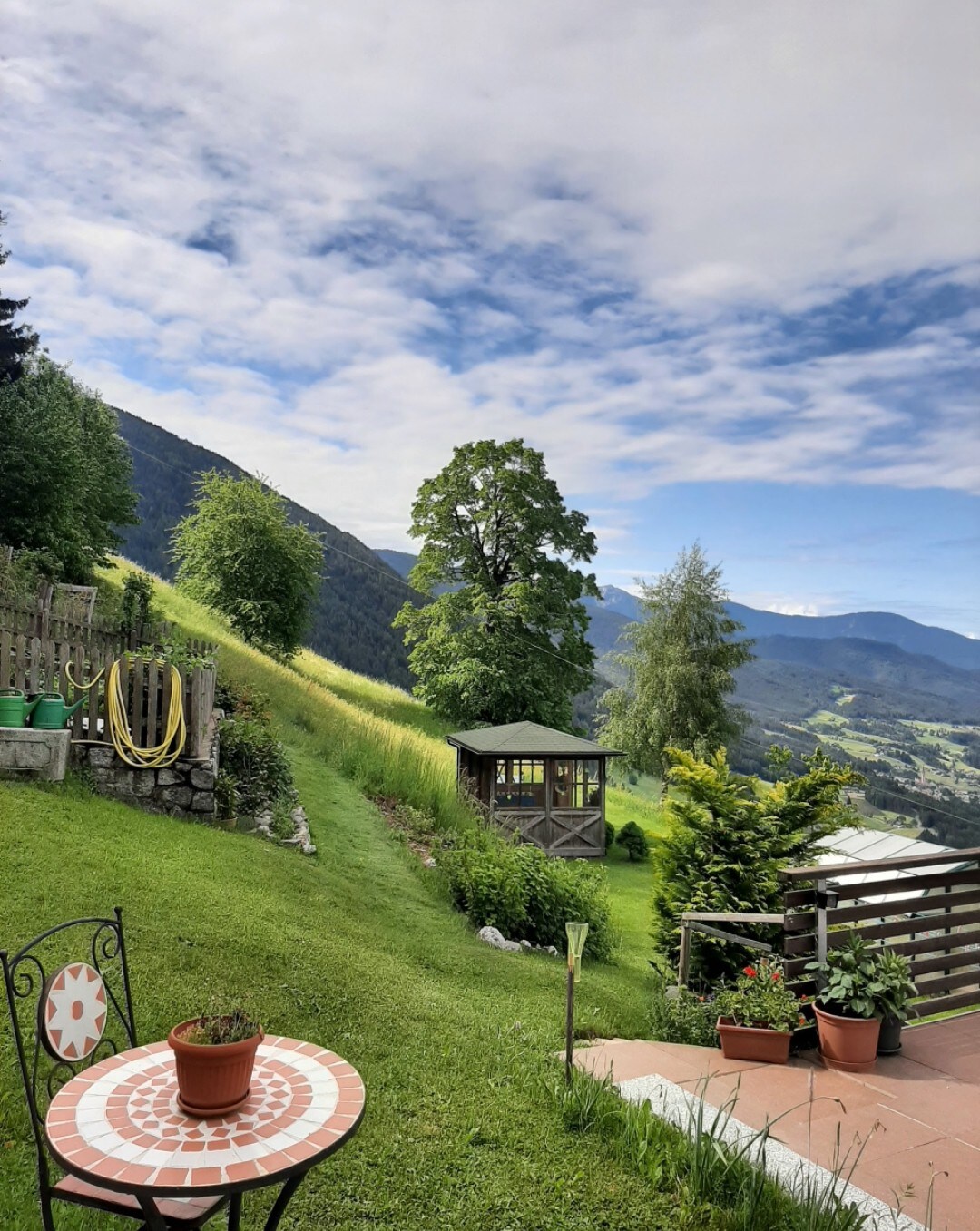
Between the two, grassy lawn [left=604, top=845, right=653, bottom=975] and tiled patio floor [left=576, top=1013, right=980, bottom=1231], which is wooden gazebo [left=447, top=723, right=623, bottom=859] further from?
tiled patio floor [left=576, top=1013, right=980, bottom=1231]

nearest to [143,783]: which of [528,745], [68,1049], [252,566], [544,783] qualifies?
[68,1049]

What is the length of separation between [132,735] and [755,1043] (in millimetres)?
5968

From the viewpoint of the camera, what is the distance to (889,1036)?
195 inches

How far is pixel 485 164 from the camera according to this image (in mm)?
9406

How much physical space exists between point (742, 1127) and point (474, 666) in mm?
23738

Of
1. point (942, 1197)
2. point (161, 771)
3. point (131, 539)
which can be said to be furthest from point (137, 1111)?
point (131, 539)

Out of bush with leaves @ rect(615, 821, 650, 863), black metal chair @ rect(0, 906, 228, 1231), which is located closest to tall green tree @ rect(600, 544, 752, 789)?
bush with leaves @ rect(615, 821, 650, 863)

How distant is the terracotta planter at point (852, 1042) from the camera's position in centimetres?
472

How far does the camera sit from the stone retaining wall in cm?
752

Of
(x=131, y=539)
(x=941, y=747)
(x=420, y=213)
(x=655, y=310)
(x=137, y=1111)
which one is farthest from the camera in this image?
(x=941, y=747)

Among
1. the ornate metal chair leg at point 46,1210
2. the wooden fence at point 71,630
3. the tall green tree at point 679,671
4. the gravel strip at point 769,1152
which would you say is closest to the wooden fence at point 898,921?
the gravel strip at point 769,1152

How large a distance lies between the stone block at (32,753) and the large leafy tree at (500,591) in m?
20.4

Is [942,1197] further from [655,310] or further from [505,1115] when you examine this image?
[655,310]

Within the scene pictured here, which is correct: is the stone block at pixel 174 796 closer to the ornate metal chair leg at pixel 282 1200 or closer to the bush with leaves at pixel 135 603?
the ornate metal chair leg at pixel 282 1200
